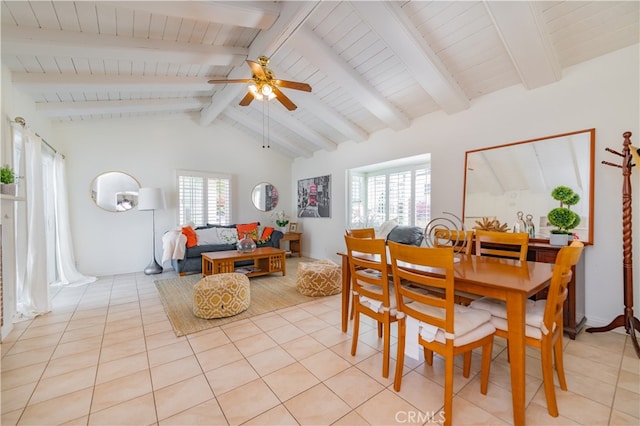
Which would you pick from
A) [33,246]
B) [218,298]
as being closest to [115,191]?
[33,246]

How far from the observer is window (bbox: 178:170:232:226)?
5.56 metres

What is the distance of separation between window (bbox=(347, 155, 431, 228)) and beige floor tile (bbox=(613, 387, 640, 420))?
2737 mm

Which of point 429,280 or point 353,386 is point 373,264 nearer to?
point 429,280

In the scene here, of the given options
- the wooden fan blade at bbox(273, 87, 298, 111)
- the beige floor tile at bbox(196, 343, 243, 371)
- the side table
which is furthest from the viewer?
the side table

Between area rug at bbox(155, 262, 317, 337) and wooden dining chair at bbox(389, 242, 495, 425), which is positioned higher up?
wooden dining chair at bbox(389, 242, 495, 425)

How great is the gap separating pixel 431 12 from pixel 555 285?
8.02 ft

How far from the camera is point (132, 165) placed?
498cm

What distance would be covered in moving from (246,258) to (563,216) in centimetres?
388

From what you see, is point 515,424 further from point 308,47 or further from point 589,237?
point 308,47

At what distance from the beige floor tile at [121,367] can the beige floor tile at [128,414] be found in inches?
14.2

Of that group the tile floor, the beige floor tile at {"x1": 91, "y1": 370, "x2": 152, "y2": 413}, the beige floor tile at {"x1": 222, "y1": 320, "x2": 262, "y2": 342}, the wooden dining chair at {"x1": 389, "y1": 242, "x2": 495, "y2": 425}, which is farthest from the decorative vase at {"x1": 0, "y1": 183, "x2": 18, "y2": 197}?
the wooden dining chair at {"x1": 389, "y1": 242, "x2": 495, "y2": 425}

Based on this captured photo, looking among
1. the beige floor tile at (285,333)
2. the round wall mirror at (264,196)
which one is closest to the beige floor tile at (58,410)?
the beige floor tile at (285,333)

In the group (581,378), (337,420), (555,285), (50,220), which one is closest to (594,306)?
(581,378)

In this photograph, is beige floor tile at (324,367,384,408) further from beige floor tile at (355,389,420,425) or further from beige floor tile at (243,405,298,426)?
beige floor tile at (243,405,298,426)
